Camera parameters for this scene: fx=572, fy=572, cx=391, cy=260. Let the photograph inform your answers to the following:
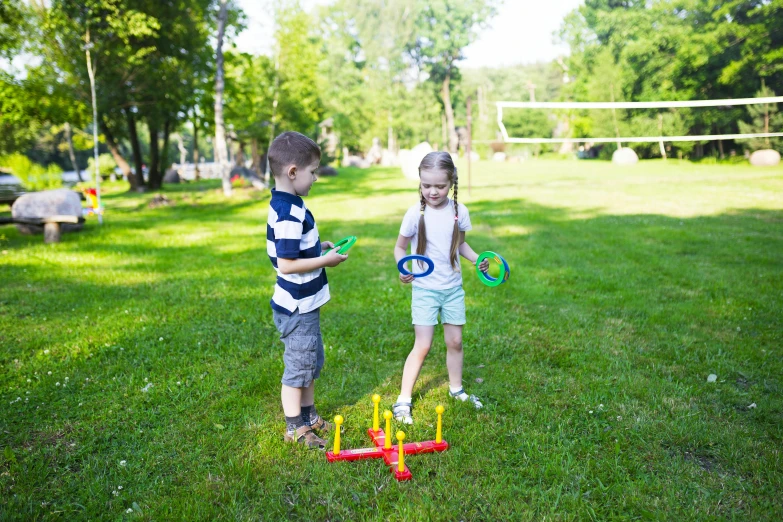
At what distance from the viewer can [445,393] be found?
4.40 metres

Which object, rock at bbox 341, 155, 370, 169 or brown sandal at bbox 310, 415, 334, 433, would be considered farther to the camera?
rock at bbox 341, 155, 370, 169

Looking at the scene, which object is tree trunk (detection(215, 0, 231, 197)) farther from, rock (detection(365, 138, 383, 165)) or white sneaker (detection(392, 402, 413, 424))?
rock (detection(365, 138, 383, 165))

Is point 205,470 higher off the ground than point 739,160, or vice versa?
point 739,160

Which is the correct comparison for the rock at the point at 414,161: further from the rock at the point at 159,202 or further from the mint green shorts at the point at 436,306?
the mint green shorts at the point at 436,306

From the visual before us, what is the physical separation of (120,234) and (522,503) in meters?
11.5

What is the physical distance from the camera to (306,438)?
366cm

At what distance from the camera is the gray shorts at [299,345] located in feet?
11.7

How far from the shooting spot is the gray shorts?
356 centimetres

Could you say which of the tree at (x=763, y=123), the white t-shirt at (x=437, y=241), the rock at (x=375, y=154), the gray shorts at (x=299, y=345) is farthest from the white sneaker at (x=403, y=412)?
the rock at (x=375, y=154)

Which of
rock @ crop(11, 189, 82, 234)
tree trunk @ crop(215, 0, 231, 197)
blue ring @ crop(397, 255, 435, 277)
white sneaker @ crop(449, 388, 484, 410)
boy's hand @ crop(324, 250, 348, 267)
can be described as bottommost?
white sneaker @ crop(449, 388, 484, 410)

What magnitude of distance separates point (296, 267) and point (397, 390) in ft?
5.15

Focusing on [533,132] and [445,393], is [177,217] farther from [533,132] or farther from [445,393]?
[533,132]

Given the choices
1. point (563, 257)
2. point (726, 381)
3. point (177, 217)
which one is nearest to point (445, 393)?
point (726, 381)

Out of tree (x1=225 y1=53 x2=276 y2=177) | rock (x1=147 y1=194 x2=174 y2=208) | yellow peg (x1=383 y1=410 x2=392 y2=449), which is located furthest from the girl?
tree (x1=225 y1=53 x2=276 y2=177)
